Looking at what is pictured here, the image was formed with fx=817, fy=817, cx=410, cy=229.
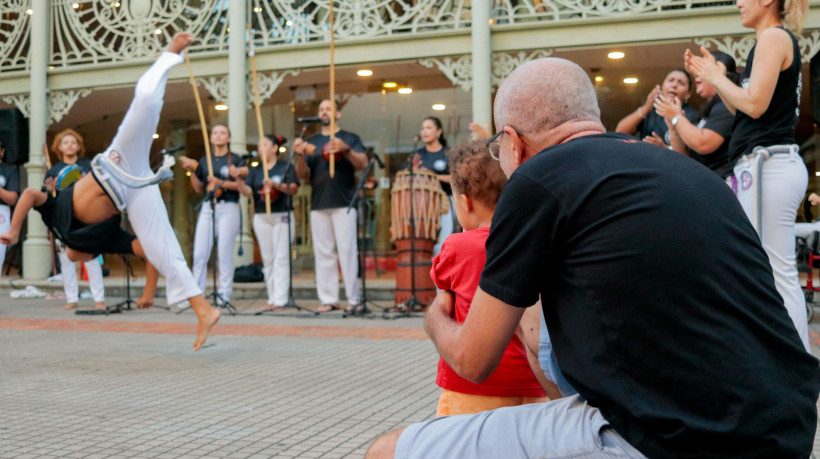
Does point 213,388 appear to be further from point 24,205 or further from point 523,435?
point 523,435

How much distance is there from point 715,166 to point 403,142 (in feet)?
33.4

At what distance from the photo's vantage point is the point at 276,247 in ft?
31.6

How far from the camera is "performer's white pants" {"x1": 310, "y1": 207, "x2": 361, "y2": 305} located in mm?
9320

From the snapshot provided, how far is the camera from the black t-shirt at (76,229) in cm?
618

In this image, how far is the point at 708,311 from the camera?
4.90 ft

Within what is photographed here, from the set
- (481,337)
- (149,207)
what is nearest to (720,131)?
(481,337)

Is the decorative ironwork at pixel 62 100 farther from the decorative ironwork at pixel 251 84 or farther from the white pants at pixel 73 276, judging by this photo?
the white pants at pixel 73 276

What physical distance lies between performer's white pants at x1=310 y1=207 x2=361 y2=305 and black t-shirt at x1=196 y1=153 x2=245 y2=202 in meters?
1.14

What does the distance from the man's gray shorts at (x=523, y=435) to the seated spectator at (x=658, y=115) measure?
4008 mm

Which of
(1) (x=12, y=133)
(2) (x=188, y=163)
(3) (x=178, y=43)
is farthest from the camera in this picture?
(1) (x=12, y=133)

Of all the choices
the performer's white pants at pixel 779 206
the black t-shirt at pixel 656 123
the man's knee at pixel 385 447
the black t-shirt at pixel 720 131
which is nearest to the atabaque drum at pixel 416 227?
the black t-shirt at pixel 656 123

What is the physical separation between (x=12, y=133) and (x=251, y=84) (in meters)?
3.85

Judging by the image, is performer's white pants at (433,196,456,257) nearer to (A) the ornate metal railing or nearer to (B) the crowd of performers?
(A) the ornate metal railing

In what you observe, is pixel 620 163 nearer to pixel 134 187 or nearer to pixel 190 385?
pixel 190 385
